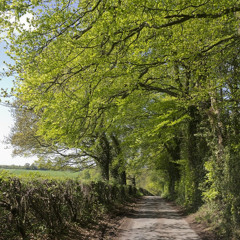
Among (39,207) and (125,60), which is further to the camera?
(125,60)

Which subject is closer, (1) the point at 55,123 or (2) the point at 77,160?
(1) the point at 55,123

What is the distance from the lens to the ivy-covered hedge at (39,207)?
21.2 feet

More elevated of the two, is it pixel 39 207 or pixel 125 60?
pixel 125 60

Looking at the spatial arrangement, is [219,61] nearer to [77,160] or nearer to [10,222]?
[10,222]

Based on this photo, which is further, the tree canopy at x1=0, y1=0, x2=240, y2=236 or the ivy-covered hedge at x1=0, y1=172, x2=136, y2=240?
the tree canopy at x1=0, y1=0, x2=240, y2=236

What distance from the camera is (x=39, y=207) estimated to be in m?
7.94

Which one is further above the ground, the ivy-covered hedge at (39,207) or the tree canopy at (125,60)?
the tree canopy at (125,60)

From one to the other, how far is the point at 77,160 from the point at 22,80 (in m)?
16.1

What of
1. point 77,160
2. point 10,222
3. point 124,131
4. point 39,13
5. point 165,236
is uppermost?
point 39,13

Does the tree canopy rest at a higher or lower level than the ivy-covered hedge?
higher

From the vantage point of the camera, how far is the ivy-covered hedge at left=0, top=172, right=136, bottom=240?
255 inches

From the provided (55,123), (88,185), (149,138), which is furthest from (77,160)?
(55,123)

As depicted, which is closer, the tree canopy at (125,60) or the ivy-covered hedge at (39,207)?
the ivy-covered hedge at (39,207)

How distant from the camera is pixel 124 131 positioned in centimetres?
2183
